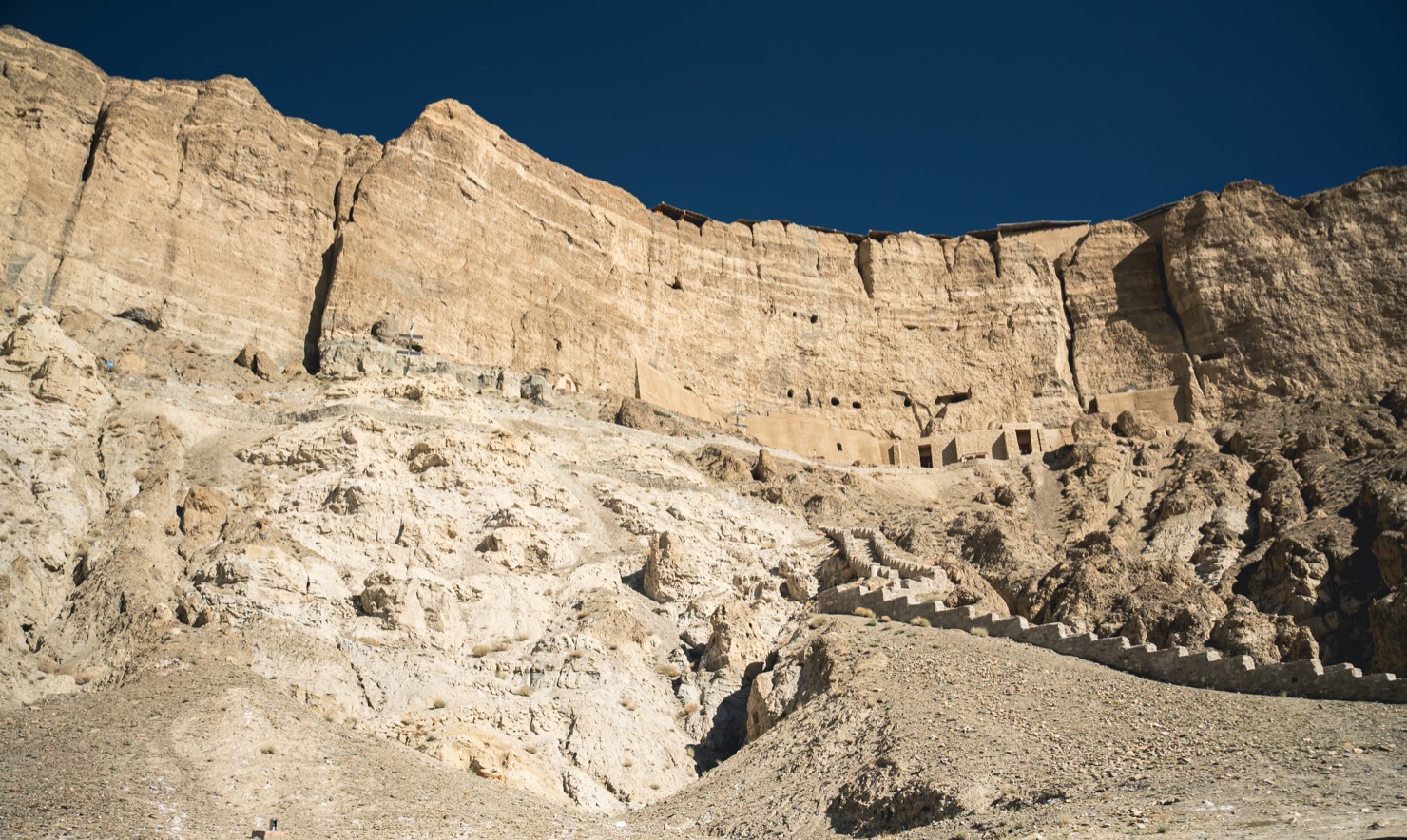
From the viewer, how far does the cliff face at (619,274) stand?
35.2m

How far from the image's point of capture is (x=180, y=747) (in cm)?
1593

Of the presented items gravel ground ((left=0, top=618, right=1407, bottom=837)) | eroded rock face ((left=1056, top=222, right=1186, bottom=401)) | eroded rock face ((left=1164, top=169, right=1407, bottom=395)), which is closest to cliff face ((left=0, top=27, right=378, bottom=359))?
gravel ground ((left=0, top=618, right=1407, bottom=837))

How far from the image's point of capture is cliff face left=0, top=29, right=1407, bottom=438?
35219 mm

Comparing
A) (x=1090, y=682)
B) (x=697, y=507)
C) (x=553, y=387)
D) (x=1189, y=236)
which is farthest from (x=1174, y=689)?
(x=1189, y=236)

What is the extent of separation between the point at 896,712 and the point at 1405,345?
36645mm

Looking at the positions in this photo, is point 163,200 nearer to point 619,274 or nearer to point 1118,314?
point 619,274

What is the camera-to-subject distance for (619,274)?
47.8 metres

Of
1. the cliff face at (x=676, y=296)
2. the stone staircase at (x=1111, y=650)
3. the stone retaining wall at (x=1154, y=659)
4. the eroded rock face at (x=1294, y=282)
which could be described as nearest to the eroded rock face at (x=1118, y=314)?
the cliff face at (x=676, y=296)

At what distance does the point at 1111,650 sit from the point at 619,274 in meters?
31.0

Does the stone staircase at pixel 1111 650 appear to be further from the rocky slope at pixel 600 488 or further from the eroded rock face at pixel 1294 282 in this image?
the eroded rock face at pixel 1294 282

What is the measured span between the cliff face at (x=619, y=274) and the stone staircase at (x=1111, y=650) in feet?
54.6

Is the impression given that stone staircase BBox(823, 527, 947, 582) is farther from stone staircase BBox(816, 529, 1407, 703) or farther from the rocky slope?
the rocky slope

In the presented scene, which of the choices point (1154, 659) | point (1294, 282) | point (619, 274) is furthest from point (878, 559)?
point (1294, 282)

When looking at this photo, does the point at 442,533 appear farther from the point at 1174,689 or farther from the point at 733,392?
the point at 733,392
